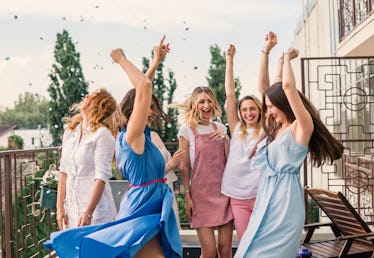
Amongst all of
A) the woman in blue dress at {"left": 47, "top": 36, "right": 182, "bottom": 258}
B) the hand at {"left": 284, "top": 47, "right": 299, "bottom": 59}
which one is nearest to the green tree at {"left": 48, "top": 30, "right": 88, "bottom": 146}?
the hand at {"left": 284, "top": 47, "right": 299, "bottom": 59}

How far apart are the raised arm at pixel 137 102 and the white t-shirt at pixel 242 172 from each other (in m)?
1.24

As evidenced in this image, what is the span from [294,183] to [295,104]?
16.7 inches

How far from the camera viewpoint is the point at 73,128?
3541mm

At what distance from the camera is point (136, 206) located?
2.73m

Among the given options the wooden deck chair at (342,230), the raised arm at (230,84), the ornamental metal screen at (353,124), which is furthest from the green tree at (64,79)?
the raised arm at (230,84)

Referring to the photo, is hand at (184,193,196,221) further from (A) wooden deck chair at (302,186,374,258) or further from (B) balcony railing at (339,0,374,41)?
(B) balcony railing at (339,0,374,41)

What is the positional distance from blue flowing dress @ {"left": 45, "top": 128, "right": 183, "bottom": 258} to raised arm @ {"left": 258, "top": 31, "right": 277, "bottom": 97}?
3.42 ft

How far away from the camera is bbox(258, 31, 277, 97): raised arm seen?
359 cm

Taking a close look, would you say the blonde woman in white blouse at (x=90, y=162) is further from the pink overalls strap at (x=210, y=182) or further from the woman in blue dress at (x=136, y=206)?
the pink overalls strap at (x=210, y=182)

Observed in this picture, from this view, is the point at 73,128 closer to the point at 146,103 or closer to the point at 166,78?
the point at 146,103

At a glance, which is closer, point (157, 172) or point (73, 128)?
point (157, 172)

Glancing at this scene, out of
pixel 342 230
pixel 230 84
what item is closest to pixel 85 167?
pixel 230 84

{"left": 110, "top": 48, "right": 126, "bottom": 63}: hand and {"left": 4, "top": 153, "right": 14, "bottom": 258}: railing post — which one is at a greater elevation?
{"left": 110, "top": 48, "right": 126, "bottom": 63}: hand

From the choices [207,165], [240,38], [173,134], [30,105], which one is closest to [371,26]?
[207,165]
